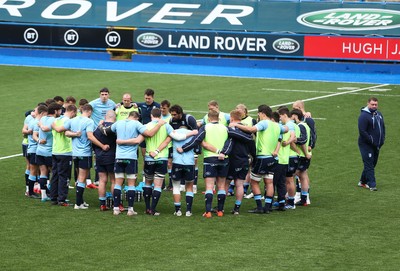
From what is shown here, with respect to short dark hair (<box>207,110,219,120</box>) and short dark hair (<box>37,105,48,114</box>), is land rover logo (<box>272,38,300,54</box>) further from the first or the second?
short dark hair (<box>207,110,219,120</box>)

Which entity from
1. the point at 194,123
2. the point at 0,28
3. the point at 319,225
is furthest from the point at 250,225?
the point at 0,28

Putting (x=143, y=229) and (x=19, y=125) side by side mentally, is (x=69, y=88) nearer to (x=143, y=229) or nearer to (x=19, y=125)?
(x=19, y=125)

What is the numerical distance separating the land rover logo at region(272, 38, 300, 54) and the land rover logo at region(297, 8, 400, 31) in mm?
1084

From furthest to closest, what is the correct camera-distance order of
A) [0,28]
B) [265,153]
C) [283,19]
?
[0,28], [283,19], [265,153]

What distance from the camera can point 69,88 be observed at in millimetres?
35062

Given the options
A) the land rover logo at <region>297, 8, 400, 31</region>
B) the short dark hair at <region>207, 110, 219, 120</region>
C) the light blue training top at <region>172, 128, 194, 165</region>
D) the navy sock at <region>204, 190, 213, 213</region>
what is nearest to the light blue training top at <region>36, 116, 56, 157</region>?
the light blue training top at <region>172, 128, 194, 165</region>

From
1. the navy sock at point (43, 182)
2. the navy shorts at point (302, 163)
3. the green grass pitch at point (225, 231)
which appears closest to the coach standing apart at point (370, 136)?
the green grass pitch at point (225, 231)

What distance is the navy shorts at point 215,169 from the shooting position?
661 inches

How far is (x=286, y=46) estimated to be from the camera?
41.2m

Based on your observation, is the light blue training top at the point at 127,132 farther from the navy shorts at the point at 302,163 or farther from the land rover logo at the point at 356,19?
the land rover logo at the point at 356,19

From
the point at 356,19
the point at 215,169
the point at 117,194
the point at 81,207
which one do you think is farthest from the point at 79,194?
the point at 356,19

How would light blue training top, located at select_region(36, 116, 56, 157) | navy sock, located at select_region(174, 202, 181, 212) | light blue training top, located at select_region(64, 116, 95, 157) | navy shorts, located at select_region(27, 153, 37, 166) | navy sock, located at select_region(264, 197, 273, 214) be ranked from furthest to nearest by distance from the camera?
navy shorts, located at select_region(27, 153, 37, 166)
light blue training top, located at select_region(36, 116, 56, 157)
navy sock, located at select_region(264, 197, 273, 214)
light blue training top, located at select_region(64, 116, 95, 157)
navy sock, located at select_region(174, 202, 181, 212)

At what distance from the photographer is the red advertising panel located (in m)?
39.8

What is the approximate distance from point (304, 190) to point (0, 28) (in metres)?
29.2
